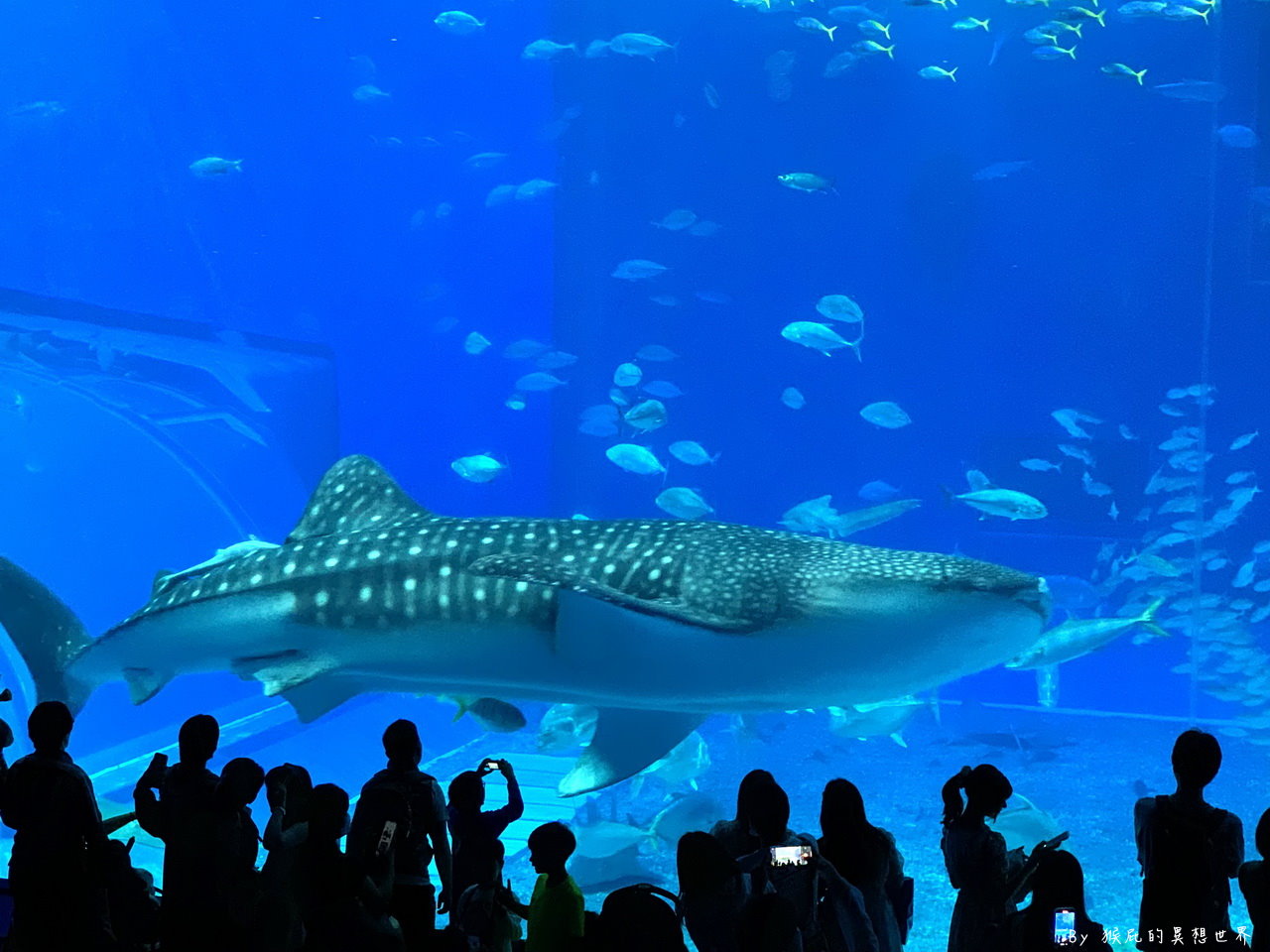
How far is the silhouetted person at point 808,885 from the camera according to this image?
1881 millimetres

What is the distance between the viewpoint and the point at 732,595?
3.42 meters

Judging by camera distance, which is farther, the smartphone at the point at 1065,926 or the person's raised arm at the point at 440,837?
the person's raised arm at the point at 440,837

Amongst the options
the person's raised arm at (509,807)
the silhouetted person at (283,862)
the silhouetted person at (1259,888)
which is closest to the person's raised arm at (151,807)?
the silhouetted person at (283,862)

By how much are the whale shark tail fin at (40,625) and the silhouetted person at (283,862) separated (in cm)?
215

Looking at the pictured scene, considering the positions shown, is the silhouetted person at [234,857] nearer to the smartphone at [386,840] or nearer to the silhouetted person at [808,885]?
the smartphone at [386,840]

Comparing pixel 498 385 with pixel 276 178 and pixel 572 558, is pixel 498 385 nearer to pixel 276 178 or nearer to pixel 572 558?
pixel 276 178

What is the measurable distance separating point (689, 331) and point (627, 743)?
1524 cm

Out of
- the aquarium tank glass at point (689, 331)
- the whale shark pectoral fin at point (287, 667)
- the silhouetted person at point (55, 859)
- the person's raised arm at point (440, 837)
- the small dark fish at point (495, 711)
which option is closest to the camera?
the silhouetted person at point (55, 859)

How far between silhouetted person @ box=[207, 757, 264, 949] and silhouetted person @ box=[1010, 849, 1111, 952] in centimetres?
154

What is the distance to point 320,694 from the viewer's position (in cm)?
410

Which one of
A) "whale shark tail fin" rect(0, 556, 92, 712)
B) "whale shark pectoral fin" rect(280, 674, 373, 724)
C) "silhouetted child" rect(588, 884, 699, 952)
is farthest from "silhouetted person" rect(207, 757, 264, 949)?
"whale shark tail fin" rect(0, 556, 92, 712)

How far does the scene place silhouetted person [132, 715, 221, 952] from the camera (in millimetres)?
2244

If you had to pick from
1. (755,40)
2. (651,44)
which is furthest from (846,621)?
(755,40)

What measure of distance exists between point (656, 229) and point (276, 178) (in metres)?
6.56
